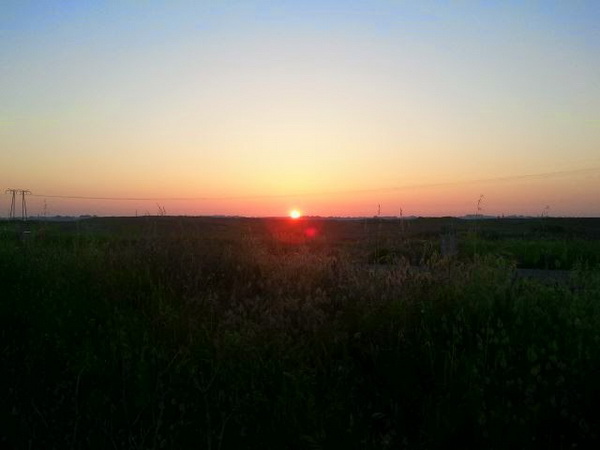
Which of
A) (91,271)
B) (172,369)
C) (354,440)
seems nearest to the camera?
(354,440)

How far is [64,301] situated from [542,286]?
191 inches

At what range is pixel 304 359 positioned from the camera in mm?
4969

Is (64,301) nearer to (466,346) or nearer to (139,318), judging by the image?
(139,318)

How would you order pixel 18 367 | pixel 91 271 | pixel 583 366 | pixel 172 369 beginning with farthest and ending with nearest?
pixel 91 271
pixel 18 367
pixel 172 369
pixel 583 366

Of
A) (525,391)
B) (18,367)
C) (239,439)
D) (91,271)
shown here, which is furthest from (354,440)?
(91,271)

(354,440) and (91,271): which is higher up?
(91,271)

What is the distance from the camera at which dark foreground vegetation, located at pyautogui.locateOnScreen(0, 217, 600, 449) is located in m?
4.09

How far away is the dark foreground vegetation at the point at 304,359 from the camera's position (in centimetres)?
409

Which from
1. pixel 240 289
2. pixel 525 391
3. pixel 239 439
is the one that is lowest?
pixel 239 439

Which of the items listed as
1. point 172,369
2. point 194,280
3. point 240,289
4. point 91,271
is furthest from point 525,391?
point 91,271

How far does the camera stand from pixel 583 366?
172 inches

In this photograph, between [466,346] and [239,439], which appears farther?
[466,346]

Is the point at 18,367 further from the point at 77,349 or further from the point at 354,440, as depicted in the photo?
the point at 354,440

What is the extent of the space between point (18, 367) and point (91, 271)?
2.12 m
